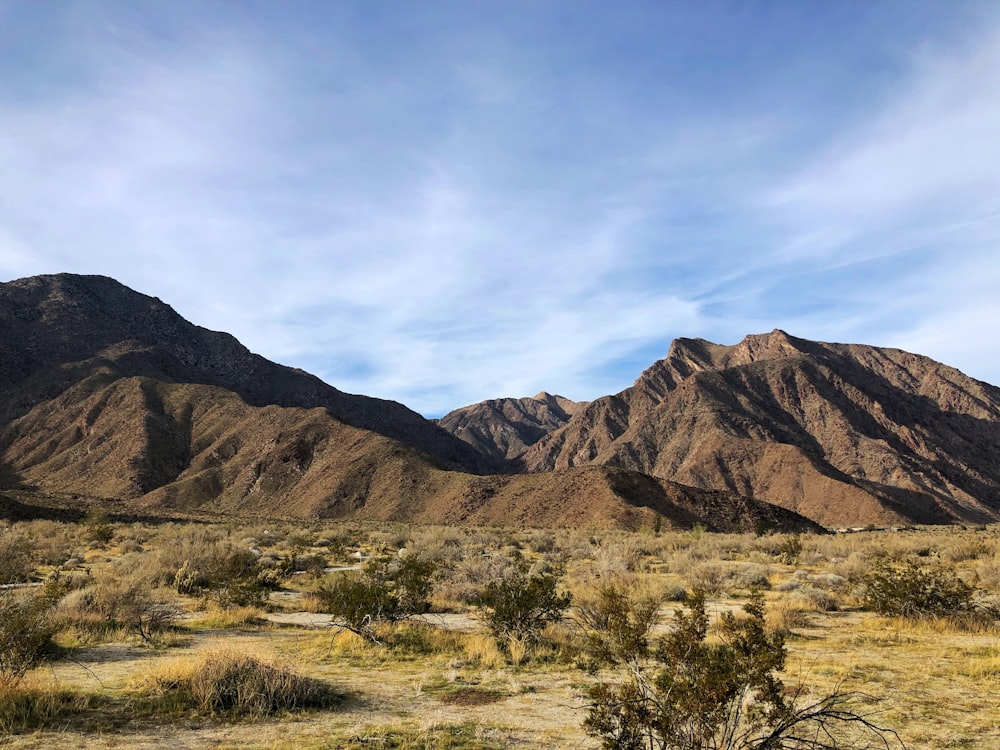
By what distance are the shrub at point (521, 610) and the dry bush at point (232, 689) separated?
4.02m

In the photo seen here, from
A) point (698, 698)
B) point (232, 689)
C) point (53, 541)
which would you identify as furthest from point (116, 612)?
point (53, 541)

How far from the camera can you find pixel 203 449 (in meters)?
98.4

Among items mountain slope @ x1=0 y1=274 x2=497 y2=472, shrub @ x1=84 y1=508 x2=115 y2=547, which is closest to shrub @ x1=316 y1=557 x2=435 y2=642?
shrub @ x1=84 y1=508 x2=115 y2=547

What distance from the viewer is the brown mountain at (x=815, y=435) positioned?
100 meters

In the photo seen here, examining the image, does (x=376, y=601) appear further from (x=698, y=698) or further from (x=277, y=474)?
(x=277, y=474)

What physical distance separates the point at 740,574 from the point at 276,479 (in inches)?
A: 3211

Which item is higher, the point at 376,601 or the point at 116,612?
the point at 376,601

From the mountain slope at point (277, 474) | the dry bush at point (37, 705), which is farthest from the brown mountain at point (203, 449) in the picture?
the dry bush at point (37, 705)

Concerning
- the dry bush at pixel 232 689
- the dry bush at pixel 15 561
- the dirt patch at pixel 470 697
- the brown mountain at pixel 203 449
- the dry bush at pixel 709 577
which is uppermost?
the brown mountain at pixel 203 449

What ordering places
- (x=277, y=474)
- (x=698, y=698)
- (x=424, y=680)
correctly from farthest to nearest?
(x=277, y=474) < (x=424, y=680) < (x=698, y=698)

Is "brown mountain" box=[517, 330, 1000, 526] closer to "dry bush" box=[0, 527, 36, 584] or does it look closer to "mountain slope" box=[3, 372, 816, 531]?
"mountain slope" box=[3, 372, 816, 531]

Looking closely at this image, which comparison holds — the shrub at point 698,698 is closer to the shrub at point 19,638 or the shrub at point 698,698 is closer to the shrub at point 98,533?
the shrub at point 19,638

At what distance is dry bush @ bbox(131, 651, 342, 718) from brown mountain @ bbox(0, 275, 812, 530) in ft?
159

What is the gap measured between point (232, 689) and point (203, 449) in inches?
4023
